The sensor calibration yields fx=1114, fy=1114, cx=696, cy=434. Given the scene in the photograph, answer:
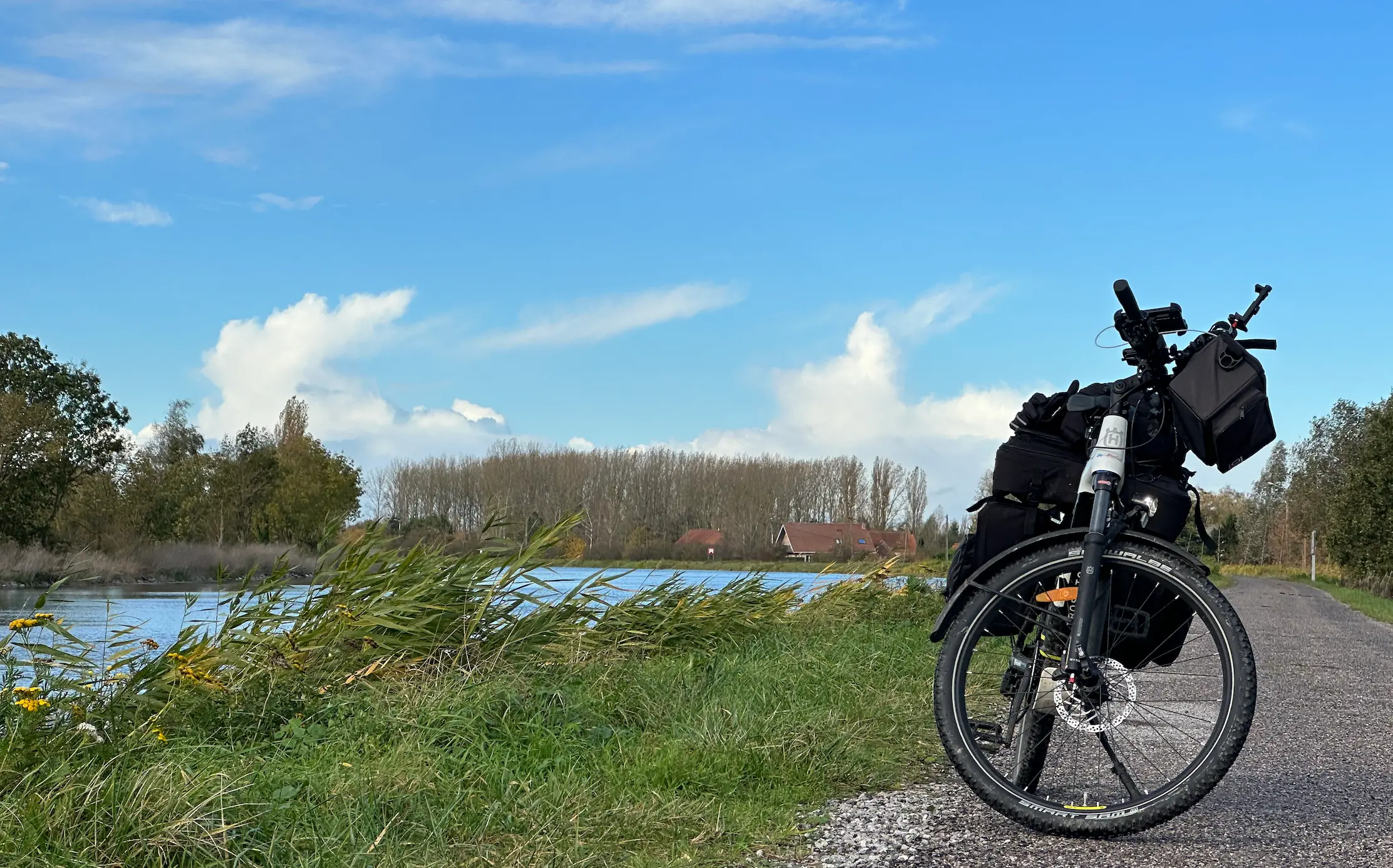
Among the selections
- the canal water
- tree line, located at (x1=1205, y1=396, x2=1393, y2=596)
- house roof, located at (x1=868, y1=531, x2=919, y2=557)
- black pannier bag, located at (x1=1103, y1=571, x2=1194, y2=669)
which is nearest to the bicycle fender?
black pannier bag, located at (x1=1103, y1=571, x2=1194, y2=669)

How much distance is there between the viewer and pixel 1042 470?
3615 millimetres

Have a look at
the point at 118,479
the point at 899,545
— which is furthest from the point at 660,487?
the point at 899,545

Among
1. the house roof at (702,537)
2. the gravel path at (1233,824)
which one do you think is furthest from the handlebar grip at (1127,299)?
the house roof at (702,537)

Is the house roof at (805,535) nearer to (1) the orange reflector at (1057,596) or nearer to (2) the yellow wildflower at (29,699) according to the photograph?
(2) the yellow wildflower at (29,699)

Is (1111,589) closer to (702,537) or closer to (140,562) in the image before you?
(140,562)

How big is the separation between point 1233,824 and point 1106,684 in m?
0.65

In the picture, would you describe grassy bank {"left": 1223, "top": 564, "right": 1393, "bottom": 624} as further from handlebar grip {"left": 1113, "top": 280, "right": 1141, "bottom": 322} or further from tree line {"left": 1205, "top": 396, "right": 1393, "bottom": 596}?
handlebar grip {"left": 1113, "top": 280, "right": 1141, "bottom": 322}

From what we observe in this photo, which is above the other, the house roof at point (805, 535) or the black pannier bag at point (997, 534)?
the house roof at point (805, 535)

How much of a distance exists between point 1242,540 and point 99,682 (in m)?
78.4

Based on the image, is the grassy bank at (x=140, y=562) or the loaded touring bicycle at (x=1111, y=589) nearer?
the loaded touring bicycle at (x=1111, y=589)

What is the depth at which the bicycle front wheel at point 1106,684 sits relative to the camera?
3330 millimetres

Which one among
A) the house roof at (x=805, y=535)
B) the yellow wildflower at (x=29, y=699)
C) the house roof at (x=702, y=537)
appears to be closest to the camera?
the yellow wildflower at (x=29, y=699)

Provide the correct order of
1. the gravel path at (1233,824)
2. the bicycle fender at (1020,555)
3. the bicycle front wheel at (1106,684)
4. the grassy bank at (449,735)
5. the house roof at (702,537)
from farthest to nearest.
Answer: the house roof at (702,537) → the bicycle fender at (1020,555) → the bicycle front wheel at (1106,684) → the gravel path at (1233,824) → the grassy bank at (449,735)

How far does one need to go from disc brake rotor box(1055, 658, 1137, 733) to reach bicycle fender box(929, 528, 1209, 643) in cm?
38
